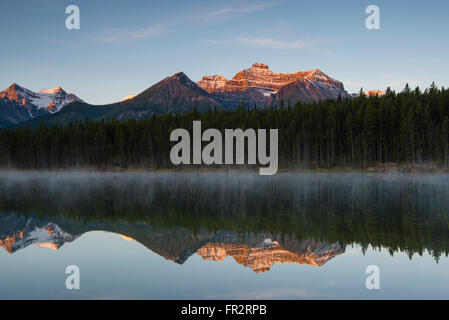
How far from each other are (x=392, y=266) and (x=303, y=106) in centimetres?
11568

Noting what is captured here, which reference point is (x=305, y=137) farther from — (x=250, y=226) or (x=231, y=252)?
(x=231, y=252)

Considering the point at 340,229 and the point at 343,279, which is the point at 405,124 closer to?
the point at 340,229

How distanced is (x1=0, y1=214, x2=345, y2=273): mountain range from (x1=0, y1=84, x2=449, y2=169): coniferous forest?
291 ft

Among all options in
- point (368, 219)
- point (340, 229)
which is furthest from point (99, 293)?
point (368, 219)

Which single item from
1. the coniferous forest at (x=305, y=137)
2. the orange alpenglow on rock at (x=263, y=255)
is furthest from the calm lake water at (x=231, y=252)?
the coniferous forest at (x=305, y=137)

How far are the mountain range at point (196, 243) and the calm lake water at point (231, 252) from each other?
0.17ft

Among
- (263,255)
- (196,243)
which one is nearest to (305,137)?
(196,243)

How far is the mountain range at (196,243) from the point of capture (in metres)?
16.1

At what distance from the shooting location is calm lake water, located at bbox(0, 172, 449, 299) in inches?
495

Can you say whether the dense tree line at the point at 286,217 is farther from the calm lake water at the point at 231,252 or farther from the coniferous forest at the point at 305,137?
the coniferous forest at the point at 305,137

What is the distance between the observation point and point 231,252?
17.1 metres

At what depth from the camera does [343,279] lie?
532 inches

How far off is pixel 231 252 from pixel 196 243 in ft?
9.12

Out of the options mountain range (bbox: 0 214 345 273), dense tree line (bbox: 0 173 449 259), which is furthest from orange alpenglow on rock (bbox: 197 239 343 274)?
dense tree line (bbox: 0 173 449 259)
